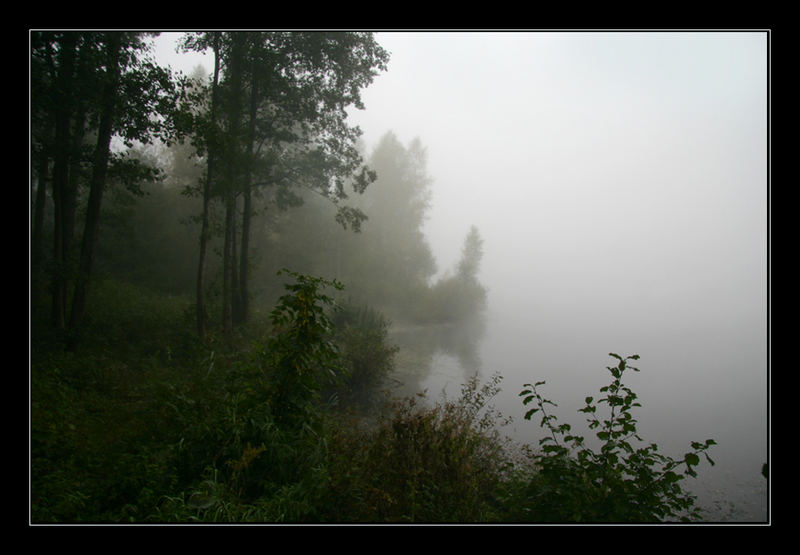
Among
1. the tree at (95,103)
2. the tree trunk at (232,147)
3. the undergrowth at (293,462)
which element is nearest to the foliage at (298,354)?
the undergrowth at (293,462)

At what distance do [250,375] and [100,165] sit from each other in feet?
19.5

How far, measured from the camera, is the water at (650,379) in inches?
252

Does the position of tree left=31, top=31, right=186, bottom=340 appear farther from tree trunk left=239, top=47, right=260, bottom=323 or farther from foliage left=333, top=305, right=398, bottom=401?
foliage left=333, top=305, right=398, bottom=401

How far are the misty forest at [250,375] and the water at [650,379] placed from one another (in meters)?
0.21

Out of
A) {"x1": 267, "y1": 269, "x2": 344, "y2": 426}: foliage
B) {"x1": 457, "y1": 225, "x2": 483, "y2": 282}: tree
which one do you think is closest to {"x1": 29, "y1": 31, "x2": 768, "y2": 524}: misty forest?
{"x1": 267, "y1": 269, "x2": 344, "y2": 426}: foliage

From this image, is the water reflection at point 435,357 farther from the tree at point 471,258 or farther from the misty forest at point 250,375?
the tree at point 471,258

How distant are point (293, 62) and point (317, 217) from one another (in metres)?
10.7

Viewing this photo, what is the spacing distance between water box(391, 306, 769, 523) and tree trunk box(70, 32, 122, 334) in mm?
7357

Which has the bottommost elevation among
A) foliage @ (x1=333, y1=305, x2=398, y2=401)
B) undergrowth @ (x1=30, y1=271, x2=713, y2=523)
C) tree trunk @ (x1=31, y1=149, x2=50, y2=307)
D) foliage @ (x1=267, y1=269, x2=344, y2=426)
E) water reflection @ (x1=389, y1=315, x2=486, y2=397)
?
water reflection @ (x1=389, y1=315, x2=486, y2=397)

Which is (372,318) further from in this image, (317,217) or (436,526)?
(436,526)

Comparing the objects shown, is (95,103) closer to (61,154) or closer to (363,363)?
(61,154)

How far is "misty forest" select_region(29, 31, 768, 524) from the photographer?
2.51 meters
